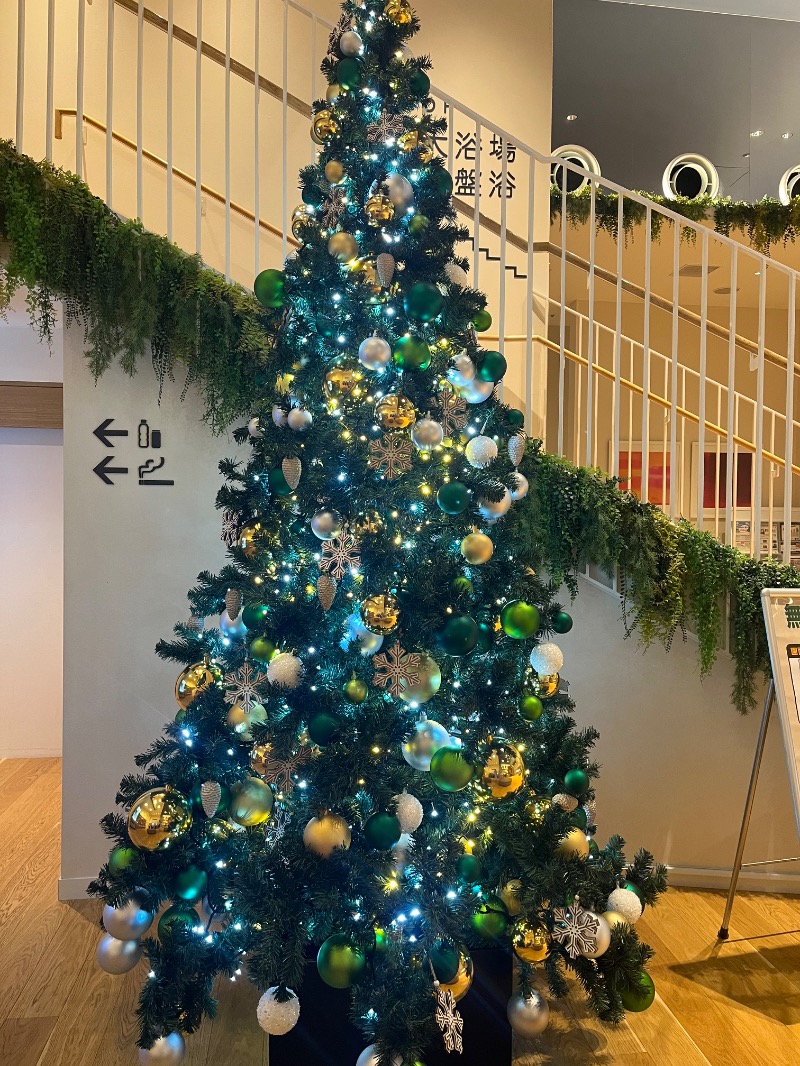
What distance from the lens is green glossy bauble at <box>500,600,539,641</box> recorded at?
179 cm

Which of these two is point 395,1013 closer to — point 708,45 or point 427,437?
point 427,437

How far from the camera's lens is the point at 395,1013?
1510 mm

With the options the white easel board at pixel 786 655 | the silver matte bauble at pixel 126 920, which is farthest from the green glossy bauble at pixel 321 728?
the white easel board at pixel 786 655

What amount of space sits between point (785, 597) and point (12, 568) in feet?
13.9

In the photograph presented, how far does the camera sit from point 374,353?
1758 millimetres

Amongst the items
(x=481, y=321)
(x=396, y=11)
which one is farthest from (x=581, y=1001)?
(x=396, y=11)

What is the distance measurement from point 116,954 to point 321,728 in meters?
0.75

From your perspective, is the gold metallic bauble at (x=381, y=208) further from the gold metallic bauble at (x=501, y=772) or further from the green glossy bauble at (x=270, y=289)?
the gold metallic bauble at (x=501, y=772)

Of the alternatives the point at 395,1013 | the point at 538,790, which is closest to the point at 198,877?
the point at 395,1013

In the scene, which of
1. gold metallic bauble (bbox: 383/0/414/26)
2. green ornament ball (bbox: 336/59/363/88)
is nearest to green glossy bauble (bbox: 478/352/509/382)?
green ornament ball (bbox: 336/59/363/88)

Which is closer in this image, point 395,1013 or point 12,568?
point 395,1013

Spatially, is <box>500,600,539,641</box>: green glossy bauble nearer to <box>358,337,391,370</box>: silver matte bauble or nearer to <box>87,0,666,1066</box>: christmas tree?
<box>87,0,666,1066</box>: christmas tree

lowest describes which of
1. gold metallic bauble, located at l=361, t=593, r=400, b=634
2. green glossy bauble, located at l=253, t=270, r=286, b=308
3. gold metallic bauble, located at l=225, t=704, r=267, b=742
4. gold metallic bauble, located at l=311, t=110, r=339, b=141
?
gold metallic bauble, located at l=225, t=704, r=267, b=742

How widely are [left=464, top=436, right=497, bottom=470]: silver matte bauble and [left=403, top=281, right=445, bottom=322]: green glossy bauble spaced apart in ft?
0.99
